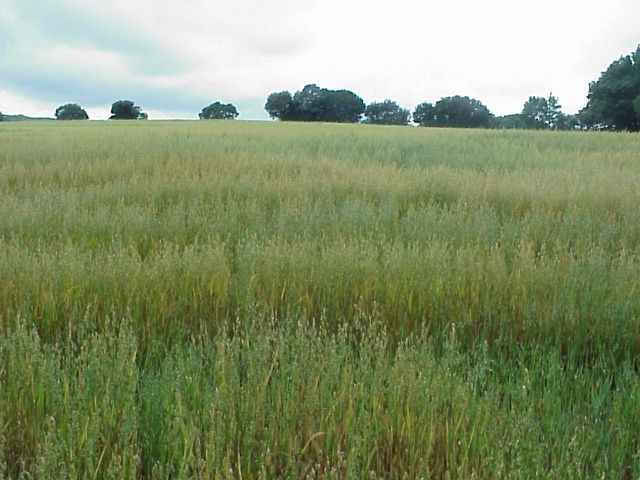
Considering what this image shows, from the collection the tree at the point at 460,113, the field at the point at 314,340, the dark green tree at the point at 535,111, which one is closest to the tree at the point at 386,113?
the tree at the point at 460,113

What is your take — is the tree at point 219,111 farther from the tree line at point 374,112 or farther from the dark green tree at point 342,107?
the dark green tree at point 342,107

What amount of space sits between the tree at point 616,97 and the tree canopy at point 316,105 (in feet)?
109

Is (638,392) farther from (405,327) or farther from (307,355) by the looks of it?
(307,355)

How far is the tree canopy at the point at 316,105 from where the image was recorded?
243ft

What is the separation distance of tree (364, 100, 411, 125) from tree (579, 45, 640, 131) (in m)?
Answer: 33.7

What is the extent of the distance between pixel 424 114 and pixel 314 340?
87.0m

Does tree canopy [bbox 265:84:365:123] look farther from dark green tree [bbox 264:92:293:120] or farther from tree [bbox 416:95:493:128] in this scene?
tree [bbox 416:95:493:128]

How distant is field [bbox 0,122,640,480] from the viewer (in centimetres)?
178

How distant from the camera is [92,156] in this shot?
32.4 ft

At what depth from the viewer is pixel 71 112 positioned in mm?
83000

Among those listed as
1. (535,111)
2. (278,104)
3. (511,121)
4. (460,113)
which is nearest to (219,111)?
(278,104)

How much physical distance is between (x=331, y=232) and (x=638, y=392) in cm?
299

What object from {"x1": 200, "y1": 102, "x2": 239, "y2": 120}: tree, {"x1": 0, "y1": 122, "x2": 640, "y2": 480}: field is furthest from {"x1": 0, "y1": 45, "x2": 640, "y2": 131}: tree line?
{"x1": 0, "y1": 122, "x2": 640, "y2": 480}: field

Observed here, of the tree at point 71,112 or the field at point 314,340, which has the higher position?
the tree at point 71,112
